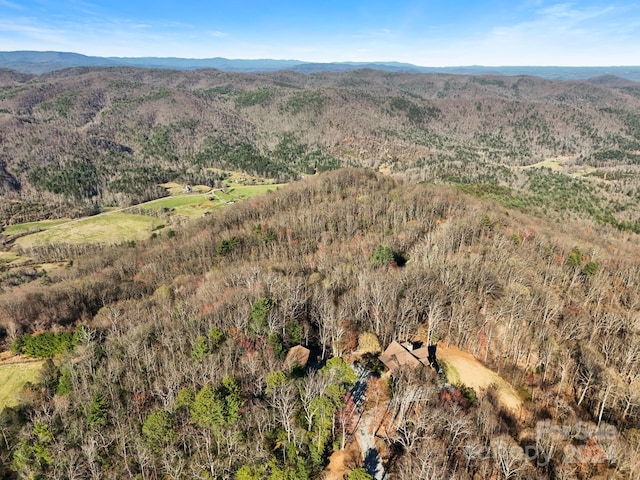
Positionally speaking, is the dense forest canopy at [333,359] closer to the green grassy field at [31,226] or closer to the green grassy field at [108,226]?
the green grassy field at [108,226]

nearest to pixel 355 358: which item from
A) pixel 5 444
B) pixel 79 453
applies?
pixel 79 453

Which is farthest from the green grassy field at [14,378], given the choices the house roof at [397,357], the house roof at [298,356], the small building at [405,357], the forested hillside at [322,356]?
the small building at [405,357]

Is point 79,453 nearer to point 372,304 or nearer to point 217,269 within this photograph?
point 372,304

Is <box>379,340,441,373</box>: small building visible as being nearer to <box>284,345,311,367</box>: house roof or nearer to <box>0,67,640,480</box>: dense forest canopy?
<box>0,67,640,480</box>: dense forest canopy

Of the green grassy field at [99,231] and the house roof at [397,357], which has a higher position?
the house roof at [397,357]

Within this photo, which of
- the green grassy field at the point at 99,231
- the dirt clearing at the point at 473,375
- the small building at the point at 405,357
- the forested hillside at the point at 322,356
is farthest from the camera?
the green grassy field at the point at 99,231

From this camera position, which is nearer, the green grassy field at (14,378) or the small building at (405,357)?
the small building at (405,357)

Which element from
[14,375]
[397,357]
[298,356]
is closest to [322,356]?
[298,356]
